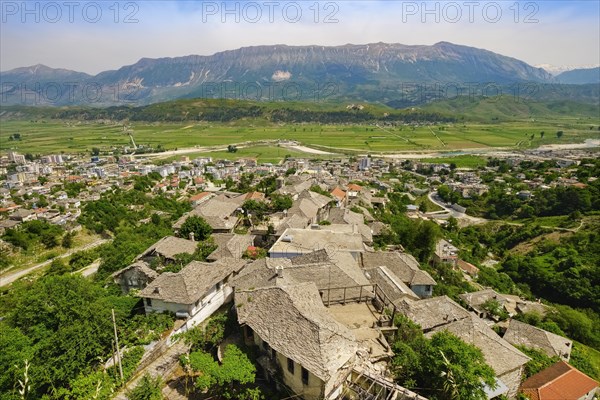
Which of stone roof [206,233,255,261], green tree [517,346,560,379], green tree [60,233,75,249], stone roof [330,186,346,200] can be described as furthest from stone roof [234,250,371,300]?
green tree [60,233,75,249]

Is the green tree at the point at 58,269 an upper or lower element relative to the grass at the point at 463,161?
lower

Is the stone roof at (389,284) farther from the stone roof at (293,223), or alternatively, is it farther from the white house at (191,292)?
the stone roof at (293,223)

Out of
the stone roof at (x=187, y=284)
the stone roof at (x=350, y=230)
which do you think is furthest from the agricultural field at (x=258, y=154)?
the stone roof at (x=187, y=284)

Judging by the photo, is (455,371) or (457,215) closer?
(455,371)

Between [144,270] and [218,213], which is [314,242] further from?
[218,213]

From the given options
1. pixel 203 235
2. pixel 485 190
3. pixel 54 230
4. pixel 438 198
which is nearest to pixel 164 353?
pixel 203 235

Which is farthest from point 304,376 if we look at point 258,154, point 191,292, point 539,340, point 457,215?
point 258,154

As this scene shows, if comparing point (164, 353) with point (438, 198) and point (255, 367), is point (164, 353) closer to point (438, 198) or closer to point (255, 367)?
point (255, 367)
